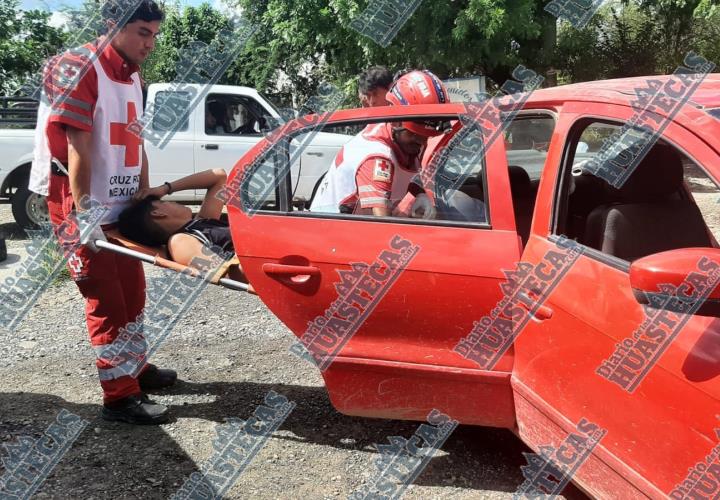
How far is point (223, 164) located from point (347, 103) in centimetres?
443

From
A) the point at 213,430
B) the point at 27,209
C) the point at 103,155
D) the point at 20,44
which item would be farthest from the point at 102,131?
the point at 20,44

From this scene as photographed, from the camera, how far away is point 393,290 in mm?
2631

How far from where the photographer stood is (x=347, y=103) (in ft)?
40.8

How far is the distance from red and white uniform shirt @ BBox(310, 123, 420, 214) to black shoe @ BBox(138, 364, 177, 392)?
57.8 inches

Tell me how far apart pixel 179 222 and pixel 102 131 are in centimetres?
54

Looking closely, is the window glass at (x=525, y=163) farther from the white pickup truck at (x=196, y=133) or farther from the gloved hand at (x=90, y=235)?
the white pickup truck at (x=196, y=133)

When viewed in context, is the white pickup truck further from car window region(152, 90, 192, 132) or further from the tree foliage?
the tree foliage

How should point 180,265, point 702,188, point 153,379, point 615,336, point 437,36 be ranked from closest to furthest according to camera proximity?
1. point 615,336
2. point 702,188
3. point 180,265
4. point 153,379
5. point 437,36

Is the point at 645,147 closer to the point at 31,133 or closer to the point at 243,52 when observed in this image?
the point at 31,133

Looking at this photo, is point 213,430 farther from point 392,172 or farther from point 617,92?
point 617,92

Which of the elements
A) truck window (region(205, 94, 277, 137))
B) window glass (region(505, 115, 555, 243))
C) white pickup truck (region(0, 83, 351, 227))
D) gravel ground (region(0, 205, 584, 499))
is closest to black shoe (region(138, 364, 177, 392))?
gravel ground (region(0, 205, 584, 499))

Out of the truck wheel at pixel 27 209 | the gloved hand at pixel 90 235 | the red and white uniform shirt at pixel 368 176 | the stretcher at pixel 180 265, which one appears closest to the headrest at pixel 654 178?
the red and white uniform shirt at pixel 368 176

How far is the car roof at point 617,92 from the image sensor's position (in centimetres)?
218

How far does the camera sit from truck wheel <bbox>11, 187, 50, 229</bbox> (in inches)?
323
